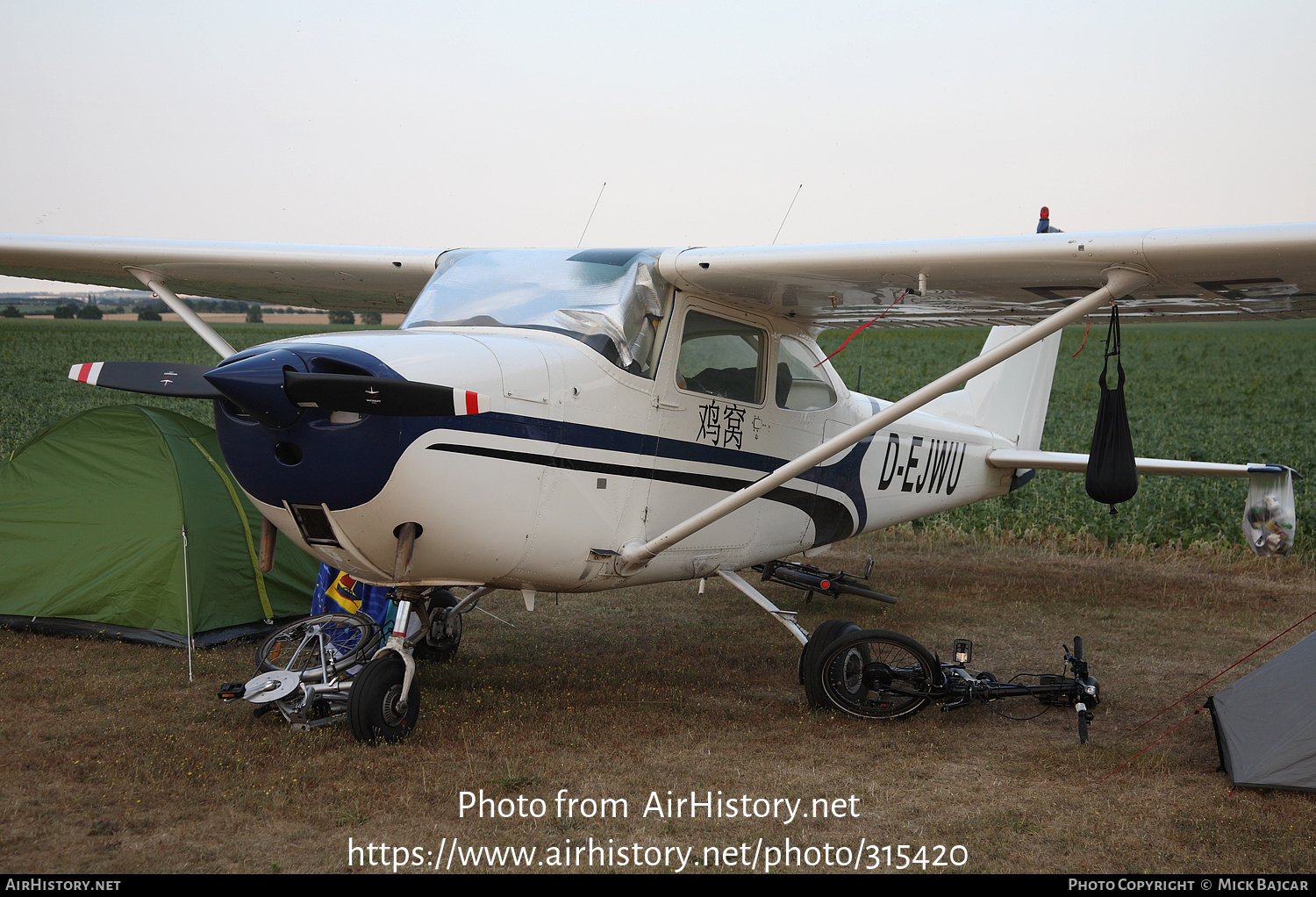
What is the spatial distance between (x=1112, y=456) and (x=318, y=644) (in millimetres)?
4418

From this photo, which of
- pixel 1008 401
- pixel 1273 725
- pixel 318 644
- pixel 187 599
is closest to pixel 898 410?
pixel 1273 725

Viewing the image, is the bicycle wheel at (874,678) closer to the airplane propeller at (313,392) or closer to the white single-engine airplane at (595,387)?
the white single-engine airplane at (595,387)

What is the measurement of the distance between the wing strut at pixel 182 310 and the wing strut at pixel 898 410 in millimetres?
2882

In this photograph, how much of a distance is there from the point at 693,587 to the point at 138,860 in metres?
6.64

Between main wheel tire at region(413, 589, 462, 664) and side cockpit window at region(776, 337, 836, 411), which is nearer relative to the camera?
side cockpit window at region(776, 337, 836, 411)

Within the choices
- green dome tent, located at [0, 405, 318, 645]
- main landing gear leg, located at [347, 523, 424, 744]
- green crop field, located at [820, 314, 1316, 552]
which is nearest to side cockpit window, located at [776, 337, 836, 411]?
green crop field, located at [820, 314, 1316, 552]

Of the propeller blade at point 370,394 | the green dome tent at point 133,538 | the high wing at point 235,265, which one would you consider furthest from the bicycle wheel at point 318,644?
the high wing at point 235,265

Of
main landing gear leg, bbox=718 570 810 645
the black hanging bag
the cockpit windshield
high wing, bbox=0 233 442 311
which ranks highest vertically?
high wing, bbox=0 233 442 311

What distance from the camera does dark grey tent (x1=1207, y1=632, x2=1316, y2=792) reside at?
4.31m

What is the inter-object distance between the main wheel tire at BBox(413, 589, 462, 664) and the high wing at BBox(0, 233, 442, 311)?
236 centimetres

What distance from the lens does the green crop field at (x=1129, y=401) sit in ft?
40.6

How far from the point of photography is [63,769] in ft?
14.9

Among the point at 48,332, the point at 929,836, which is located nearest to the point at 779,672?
the point at 929,836

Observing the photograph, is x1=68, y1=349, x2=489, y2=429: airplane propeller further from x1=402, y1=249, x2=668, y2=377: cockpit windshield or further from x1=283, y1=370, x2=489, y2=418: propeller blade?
x1=402, y1=249, x2=668, y2=377: cockpit windshield
